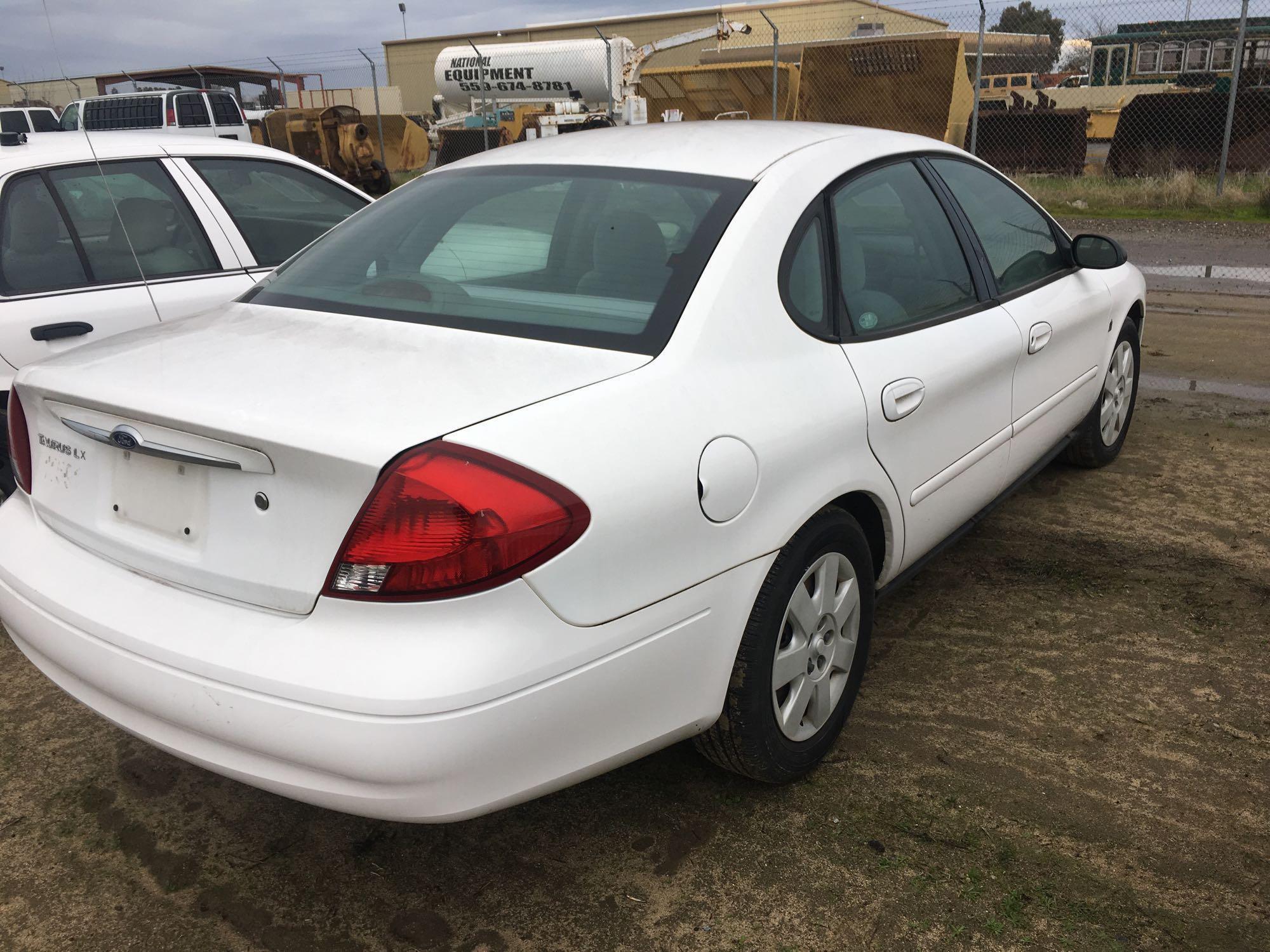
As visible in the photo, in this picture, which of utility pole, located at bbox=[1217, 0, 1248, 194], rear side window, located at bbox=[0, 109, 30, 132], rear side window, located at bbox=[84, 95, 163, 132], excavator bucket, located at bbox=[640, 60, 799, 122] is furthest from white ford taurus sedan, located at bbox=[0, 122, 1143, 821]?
rear side window, located at bbox=[84, 95, 163, 132]

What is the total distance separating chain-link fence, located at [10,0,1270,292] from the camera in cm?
1378

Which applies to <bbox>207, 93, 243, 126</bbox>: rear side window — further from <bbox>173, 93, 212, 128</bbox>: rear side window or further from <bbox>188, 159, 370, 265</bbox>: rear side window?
<bbox>188, 159, 370, 265</bbox>: rear side window

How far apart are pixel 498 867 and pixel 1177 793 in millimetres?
1619

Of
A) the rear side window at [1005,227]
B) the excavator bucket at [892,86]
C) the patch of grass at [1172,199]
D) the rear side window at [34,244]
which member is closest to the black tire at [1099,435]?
the rear side window at [1005,227]

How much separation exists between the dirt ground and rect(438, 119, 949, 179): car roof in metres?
1.51

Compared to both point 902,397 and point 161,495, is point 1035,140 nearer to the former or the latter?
point 902,397

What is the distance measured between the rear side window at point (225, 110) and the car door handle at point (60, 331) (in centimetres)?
1905

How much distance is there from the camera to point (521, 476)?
1854 mm

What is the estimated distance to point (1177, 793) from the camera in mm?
2590

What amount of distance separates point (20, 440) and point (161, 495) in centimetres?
69

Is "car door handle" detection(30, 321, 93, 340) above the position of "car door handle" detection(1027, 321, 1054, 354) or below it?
above

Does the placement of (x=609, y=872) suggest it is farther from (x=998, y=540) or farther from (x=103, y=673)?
(x=998, y=540)

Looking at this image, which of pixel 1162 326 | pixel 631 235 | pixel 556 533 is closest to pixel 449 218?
pixel 631 235

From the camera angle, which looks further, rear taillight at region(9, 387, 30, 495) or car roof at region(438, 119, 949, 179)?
car roof at region(438, 119, 949, 179)
